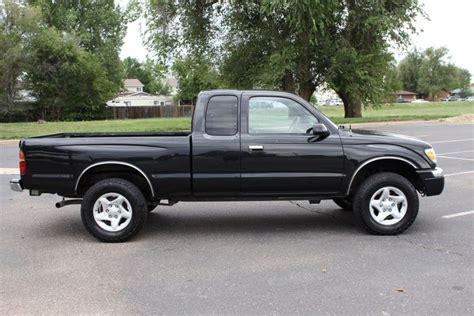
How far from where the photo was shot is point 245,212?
24.5 ft

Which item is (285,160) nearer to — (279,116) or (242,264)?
(279,116)

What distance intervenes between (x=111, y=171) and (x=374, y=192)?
3.21 metres

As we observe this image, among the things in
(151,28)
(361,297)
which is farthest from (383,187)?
(151,28)

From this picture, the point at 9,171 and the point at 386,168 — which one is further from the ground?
the point at 386,168

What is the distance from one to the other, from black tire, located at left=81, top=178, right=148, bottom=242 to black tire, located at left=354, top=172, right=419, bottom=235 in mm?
2622

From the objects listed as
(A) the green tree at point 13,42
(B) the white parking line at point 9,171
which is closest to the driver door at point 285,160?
(B) the white parking line at point 9,171

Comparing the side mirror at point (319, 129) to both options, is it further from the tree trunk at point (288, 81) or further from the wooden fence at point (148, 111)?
the wooden fence at point (148, 111)

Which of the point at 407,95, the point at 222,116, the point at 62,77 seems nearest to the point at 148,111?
the point at 62,77

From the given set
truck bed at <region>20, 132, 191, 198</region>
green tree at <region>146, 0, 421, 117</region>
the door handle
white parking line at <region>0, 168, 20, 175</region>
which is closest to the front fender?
the door handle

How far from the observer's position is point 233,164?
6.02 m

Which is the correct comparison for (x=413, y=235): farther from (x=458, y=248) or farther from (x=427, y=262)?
(x=427, y=262)

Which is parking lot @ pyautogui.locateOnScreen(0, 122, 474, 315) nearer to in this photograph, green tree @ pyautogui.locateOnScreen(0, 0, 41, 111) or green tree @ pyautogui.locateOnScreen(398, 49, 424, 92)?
green tree @ pyautogui.locateOnScreen(0, 0, 41, 111)

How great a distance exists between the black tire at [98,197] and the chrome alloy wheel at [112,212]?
0.04m

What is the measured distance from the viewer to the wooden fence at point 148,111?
5325 centimetres
